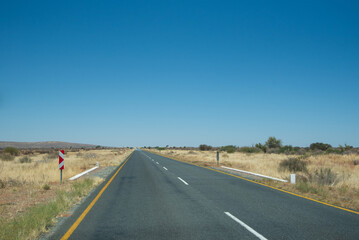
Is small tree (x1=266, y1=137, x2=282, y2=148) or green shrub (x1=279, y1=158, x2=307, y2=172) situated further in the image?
small tree (x1=266, y1=137, x2=282, y2=148)

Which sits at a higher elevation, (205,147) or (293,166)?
(205,147)

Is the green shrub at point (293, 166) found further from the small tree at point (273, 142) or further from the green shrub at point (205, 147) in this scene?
the green shrub at point (205, 147)

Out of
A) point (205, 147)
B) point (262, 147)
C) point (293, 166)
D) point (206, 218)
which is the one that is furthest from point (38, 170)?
point (205, 147)

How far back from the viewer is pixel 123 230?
5.60 metres

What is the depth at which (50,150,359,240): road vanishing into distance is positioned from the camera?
17.5 feet

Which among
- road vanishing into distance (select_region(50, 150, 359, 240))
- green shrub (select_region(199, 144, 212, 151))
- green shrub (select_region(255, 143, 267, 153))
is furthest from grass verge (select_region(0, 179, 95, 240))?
green shrub (select_region(199, 144, 212, 151))

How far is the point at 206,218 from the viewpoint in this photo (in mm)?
6570

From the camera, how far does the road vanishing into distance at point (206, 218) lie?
210 inches

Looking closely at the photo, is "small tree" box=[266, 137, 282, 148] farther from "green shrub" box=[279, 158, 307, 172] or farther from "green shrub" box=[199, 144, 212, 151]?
"green shrub" box=[279, 158, 307, 172]

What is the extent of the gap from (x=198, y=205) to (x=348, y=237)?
13.2 ft

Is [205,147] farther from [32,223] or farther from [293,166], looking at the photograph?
[32,223]

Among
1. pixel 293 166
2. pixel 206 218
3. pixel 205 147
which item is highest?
pixel 205 147

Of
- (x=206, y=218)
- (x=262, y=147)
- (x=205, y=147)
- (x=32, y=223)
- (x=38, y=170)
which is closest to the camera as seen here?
(x=32, y=223)

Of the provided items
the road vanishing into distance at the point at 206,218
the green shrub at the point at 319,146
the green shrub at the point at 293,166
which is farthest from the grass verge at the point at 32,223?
the green shrub at the point at 319,146
